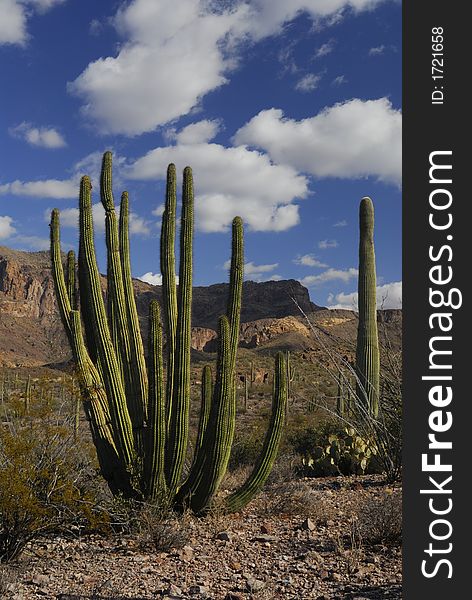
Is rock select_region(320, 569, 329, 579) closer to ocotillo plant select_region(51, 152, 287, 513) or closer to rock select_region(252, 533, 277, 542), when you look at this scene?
rock select_region(252, 533, 277, 542)

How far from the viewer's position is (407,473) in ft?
14.4

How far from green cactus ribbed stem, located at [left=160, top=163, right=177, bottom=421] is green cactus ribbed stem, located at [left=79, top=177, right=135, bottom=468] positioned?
2.02 ft

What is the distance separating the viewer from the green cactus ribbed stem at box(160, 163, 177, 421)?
322 inches

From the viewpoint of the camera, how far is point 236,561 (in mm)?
6324

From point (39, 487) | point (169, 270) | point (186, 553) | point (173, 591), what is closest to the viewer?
point (173, 591)

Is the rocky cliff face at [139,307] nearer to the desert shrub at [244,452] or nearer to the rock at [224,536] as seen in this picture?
the desert shrub at [244,452]

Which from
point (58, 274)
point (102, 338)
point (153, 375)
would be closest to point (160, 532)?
point (153, 375)

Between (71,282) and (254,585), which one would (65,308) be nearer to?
(71,282)

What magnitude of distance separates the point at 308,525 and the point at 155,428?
2122 mm

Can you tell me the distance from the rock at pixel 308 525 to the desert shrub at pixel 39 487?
2.34 metres

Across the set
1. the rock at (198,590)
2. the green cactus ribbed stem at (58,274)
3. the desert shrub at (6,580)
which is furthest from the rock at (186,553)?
the green cactus ribbed stem at (58,274)

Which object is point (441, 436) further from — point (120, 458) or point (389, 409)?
point (389, 409)

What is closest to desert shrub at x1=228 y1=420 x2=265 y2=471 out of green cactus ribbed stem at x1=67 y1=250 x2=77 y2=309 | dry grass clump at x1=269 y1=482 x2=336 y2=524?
dry grass clump at x1=269 y1=482 x2=336 y2=524

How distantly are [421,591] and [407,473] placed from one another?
29.3 inches
